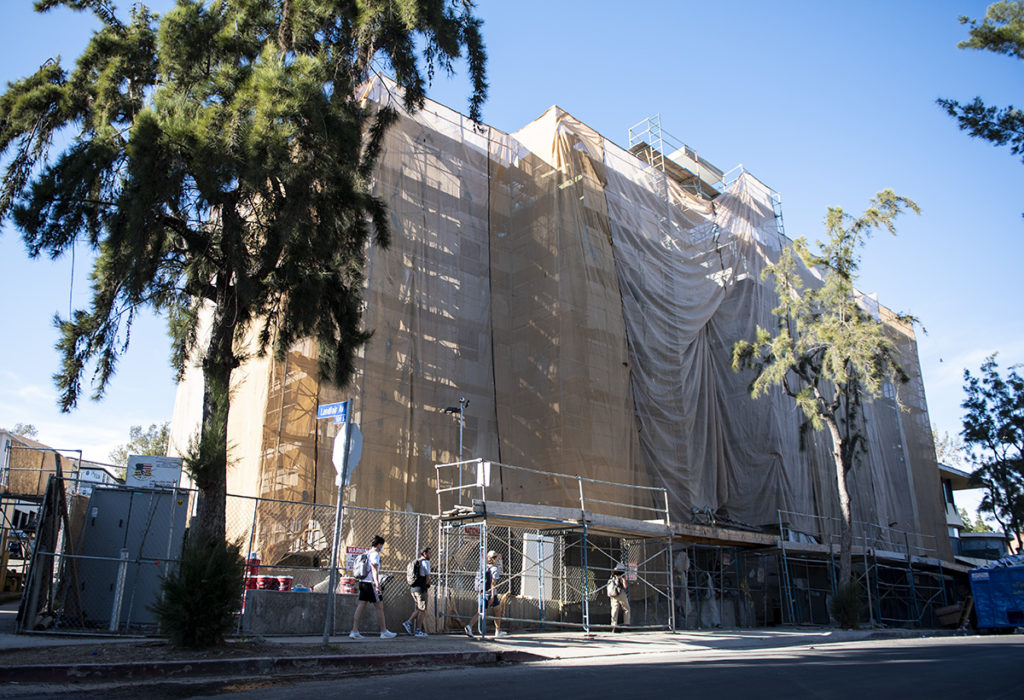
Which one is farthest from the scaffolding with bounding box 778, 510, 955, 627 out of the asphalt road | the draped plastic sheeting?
the asphalt road

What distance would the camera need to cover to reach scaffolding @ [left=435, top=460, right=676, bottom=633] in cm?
1477

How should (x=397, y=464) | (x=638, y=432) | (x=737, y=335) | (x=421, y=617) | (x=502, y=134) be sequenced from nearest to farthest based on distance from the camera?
1. (x=421, y=617)
2. (x=397, y=464)
3. (x=638, y=432)
4. (x=502, y=134)
5. (x=737, y=335)

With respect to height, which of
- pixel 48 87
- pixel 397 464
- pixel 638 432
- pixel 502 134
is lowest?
pixel 397 464

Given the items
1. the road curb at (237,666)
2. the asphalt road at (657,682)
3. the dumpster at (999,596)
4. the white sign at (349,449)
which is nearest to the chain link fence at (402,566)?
the road curb at (237,666)

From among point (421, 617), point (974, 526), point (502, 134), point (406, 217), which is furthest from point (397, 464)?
point (974, 526)

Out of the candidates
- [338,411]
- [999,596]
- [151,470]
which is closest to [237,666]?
[338,411]

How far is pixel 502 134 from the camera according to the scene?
2375 cm

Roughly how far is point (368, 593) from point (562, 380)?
993 cm

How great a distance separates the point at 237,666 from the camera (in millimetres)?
7492

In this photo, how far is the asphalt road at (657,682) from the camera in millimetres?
6316

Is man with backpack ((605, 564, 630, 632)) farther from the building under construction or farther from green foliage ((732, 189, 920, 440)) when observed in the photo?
green foliage ((732, 189, 920, 440))

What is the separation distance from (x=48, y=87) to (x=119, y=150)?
2.54 metres

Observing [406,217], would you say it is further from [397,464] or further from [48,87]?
[48,87]

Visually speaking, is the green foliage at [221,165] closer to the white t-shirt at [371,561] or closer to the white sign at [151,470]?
the white t-shirt at [371,561]
